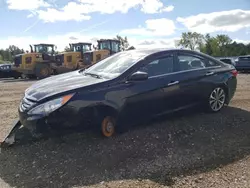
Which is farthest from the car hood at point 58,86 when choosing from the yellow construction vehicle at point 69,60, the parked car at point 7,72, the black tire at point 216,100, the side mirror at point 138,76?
the parked car at point 7,72

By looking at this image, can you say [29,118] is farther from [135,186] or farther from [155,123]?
[155,123]

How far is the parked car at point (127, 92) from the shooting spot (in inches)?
160

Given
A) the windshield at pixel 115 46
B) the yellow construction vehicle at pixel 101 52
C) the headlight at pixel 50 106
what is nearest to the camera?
the headlight at pixel 50 106

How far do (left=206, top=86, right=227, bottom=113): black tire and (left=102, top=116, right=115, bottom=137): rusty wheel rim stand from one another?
2.29 meters

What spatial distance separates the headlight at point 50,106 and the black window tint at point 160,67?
1511mm

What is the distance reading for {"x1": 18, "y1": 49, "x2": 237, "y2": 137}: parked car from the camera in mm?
4066

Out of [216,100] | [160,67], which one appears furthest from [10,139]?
[216,100]

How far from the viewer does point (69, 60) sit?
22.0m

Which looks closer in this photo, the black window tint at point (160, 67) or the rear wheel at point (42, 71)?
the black window tint at point (160, 67)

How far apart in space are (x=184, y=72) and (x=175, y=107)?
73 cm

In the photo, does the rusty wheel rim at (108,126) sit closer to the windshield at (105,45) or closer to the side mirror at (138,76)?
the side mirror at (138,76)

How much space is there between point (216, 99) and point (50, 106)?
3.58 meters

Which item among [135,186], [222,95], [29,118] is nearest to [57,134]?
[29,118]

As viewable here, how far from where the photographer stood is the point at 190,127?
5105mm
